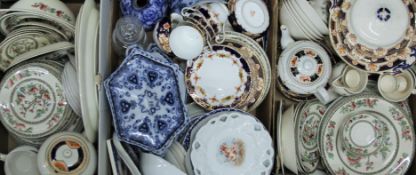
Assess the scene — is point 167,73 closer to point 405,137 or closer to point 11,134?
point 11,134

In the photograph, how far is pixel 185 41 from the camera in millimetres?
1004

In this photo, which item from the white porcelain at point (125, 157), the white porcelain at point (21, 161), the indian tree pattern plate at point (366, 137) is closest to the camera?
A: the white porcelain at point (125, 157)

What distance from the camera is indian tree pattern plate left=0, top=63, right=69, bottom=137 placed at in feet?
3.44

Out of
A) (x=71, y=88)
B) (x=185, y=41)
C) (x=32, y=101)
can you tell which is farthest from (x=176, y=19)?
(x=32, y=101)

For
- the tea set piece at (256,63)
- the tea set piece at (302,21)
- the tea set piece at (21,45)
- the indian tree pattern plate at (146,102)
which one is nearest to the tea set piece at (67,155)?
the indian tree pattern plate at (146,102)

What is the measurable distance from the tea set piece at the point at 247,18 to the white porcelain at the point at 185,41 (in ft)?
0.37

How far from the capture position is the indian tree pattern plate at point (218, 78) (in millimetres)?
1096

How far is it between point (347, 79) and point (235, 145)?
0.33m

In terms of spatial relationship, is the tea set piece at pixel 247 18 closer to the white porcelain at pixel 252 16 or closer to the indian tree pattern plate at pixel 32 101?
the white porcelain at pixel 252 16

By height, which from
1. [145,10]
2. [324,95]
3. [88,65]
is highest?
[145,10]

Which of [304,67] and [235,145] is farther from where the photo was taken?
Result: [304,67]

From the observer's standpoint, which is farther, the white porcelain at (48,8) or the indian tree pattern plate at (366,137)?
the indian tree pattern plate at (366,137)

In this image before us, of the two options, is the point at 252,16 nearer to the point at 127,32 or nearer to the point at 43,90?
the point at 127,32

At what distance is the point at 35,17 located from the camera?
3.42ft
